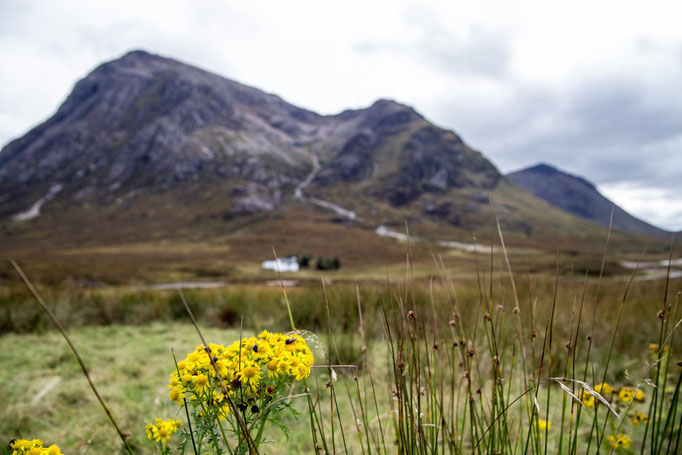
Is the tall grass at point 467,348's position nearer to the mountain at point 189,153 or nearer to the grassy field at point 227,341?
the grassy field at point 227,341

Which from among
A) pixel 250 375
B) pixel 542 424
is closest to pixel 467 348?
pixel 542 424

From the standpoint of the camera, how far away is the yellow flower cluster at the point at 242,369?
1.20 meters

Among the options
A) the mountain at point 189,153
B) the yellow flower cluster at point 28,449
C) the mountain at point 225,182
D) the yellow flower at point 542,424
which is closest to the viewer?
the yellow flower cluster at point 28,449

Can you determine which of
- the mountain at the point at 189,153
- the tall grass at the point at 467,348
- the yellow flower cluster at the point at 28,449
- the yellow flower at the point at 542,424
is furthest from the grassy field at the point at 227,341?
the mountain at the point at 189,153

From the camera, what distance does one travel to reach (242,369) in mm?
1221

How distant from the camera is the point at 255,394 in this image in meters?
1.27

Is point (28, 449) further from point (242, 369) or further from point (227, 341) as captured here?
point (227, 341)

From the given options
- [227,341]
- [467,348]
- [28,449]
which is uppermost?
[467,348]

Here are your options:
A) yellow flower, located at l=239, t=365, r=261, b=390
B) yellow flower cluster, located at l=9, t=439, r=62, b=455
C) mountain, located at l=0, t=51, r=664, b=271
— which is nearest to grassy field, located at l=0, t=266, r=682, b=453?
yellow flower, located at l=239, t=365, r=261, b=390

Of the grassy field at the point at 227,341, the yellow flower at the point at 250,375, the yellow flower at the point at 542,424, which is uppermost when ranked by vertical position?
the yellow flower at the point at 250,375

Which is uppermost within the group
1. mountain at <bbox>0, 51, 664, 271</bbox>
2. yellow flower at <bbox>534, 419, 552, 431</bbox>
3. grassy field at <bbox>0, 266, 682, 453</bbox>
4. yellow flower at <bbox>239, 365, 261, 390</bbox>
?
mountain at <bbox>0, 51, 664, 271</bbox>

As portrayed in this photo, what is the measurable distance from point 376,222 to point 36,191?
113 metres

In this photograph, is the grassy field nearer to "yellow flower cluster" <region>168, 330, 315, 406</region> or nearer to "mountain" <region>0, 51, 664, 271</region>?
"yellow flower cluster" <region>168, 330, 315, 406</region>

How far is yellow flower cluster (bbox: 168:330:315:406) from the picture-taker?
3.94 ft
